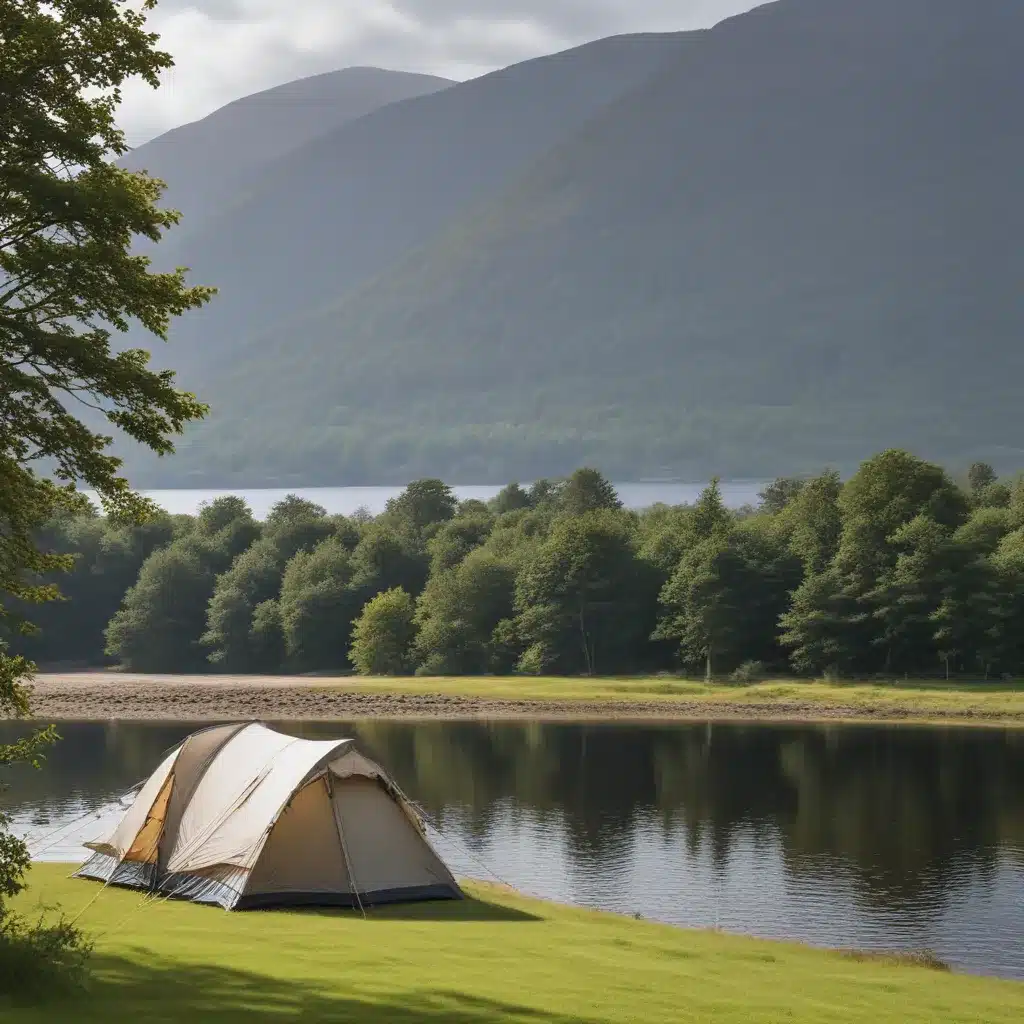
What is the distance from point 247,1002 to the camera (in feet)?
55.3

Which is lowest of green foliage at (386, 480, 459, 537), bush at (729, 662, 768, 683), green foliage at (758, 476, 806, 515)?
bush at (729, 662, 768, 683)

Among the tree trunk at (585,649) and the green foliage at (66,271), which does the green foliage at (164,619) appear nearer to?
the tree trunk at (585,649)

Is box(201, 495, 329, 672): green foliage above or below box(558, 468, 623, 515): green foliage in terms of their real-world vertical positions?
below

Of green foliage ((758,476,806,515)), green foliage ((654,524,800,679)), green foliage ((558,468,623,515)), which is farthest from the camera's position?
green foliage ((758,476,806,515))

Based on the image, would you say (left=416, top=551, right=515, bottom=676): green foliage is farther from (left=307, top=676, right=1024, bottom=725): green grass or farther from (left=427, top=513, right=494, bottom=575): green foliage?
(left=427, top=513, right=494, bottom=575): green foliage

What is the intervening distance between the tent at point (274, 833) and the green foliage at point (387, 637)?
263ft

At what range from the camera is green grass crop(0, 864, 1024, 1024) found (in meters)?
16.9

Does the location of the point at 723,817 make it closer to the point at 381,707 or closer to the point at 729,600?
the point at 381,707

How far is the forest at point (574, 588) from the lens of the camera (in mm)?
88625

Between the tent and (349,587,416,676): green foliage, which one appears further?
(349,587,416,676): green foliage

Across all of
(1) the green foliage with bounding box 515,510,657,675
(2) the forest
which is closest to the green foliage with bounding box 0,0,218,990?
(2) the forest

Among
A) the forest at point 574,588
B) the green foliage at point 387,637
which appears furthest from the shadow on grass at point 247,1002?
the green foliage at point 387,637

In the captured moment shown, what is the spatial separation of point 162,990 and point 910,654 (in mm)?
77814

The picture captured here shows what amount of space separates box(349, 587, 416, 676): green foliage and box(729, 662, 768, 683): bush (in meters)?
28.3
